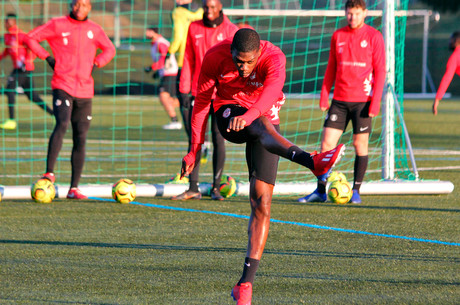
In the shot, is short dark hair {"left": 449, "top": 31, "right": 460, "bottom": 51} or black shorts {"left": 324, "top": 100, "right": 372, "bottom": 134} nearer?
black shorts {"left": 324, "top": 100, "right": 372, "bottom": 134}

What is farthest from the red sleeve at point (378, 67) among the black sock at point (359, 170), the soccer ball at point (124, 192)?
the soccer ball at point (124, 192)

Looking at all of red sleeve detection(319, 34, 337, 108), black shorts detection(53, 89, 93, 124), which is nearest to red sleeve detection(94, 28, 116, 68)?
black shorts detection(53, 89, 93, 124)

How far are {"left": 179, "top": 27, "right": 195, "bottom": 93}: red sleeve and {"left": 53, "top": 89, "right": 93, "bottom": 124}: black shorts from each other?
110cm

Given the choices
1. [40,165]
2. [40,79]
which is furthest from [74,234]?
[40,79]

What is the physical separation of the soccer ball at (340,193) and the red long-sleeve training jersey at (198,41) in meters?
1.88

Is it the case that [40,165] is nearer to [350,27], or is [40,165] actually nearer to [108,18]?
[350,27]

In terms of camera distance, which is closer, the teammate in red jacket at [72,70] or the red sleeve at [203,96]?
the red sleeve at [203,96]

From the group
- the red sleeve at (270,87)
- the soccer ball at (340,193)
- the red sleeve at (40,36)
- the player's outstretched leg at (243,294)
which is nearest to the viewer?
the player's outstretched leg at (243,294)

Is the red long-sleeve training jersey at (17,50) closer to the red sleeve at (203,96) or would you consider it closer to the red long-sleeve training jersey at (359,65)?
the red long-sleeve training jersey at (359,65)

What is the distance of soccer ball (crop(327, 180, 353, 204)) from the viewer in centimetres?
919

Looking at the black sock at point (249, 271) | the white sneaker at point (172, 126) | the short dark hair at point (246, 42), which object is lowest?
the white sneaker at point (172, 126)

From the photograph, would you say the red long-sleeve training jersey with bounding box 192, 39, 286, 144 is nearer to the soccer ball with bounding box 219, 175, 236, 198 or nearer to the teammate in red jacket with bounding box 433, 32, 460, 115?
the soccer ball with bounding box 219, 175, 236, 198

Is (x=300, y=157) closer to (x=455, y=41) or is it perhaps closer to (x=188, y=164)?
(x=188, y=164)

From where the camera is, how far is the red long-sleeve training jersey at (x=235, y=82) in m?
5.24
